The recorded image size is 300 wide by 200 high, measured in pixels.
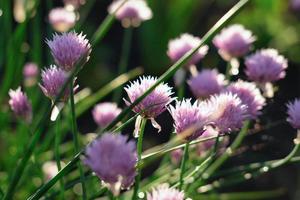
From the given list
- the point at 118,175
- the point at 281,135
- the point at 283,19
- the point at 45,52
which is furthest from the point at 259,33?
the point at 118,175

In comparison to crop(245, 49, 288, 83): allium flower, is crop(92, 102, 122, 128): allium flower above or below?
above

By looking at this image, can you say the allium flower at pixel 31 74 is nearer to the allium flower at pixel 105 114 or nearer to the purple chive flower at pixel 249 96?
the allium flower at pixel 105 114

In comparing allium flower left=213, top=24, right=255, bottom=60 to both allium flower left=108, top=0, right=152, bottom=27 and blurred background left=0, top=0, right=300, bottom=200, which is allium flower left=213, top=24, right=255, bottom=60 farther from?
blurred background left=0, top=0, right=300, bottom=200

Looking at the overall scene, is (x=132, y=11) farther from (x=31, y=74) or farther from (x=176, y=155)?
(x=176, y=155)

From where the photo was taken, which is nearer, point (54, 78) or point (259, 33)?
point (54, 78)

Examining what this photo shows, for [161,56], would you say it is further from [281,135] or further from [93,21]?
[281,135]

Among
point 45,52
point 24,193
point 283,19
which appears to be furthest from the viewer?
point 283,19

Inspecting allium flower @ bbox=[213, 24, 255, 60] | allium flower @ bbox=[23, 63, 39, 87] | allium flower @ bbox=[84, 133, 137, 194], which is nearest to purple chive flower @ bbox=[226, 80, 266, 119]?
allium flower @ bbox=[213, 24, 255, 60]

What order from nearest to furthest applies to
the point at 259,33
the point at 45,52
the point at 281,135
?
the point at 281,135, the point at 45,52, the point at 259,33
